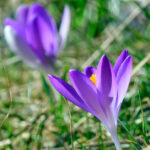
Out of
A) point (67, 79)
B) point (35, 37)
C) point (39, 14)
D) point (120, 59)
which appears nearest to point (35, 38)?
point (35, 37)

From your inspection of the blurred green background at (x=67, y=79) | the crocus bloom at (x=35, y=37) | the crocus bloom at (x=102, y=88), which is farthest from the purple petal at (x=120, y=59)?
the crocus bloom at (x=35, y=37)

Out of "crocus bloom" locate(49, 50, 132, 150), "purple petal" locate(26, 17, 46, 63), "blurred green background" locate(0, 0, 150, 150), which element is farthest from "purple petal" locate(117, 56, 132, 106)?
"purple petal" locate(26, 17, 46, 63)

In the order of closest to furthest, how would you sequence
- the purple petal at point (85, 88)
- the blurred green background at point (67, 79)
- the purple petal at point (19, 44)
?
1. the purple petal at point (85, 88)
2. the blurred green background at point (67, 79)
3. the purple petal at point (19, 44)

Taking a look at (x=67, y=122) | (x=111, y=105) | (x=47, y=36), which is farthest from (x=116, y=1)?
(x=111, y=105)

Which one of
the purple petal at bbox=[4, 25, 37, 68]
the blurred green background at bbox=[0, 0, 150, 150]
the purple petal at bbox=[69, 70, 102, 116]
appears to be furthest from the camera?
the purple petal at bbox=[4, 25, 37, 68]

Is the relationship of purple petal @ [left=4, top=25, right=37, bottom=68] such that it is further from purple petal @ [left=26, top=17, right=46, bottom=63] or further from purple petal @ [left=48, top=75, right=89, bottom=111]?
purple petal @ [left=48, top=75, right=89, bottom=111]

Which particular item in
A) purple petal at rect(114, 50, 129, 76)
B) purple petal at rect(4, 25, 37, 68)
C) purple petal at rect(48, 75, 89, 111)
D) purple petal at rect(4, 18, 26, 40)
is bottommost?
purple petal at rect(48, 75, 89, 111)

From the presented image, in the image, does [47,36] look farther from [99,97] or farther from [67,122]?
[99,97]

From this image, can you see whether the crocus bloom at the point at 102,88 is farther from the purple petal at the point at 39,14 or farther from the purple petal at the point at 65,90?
the purple petal at the point at 39,14
